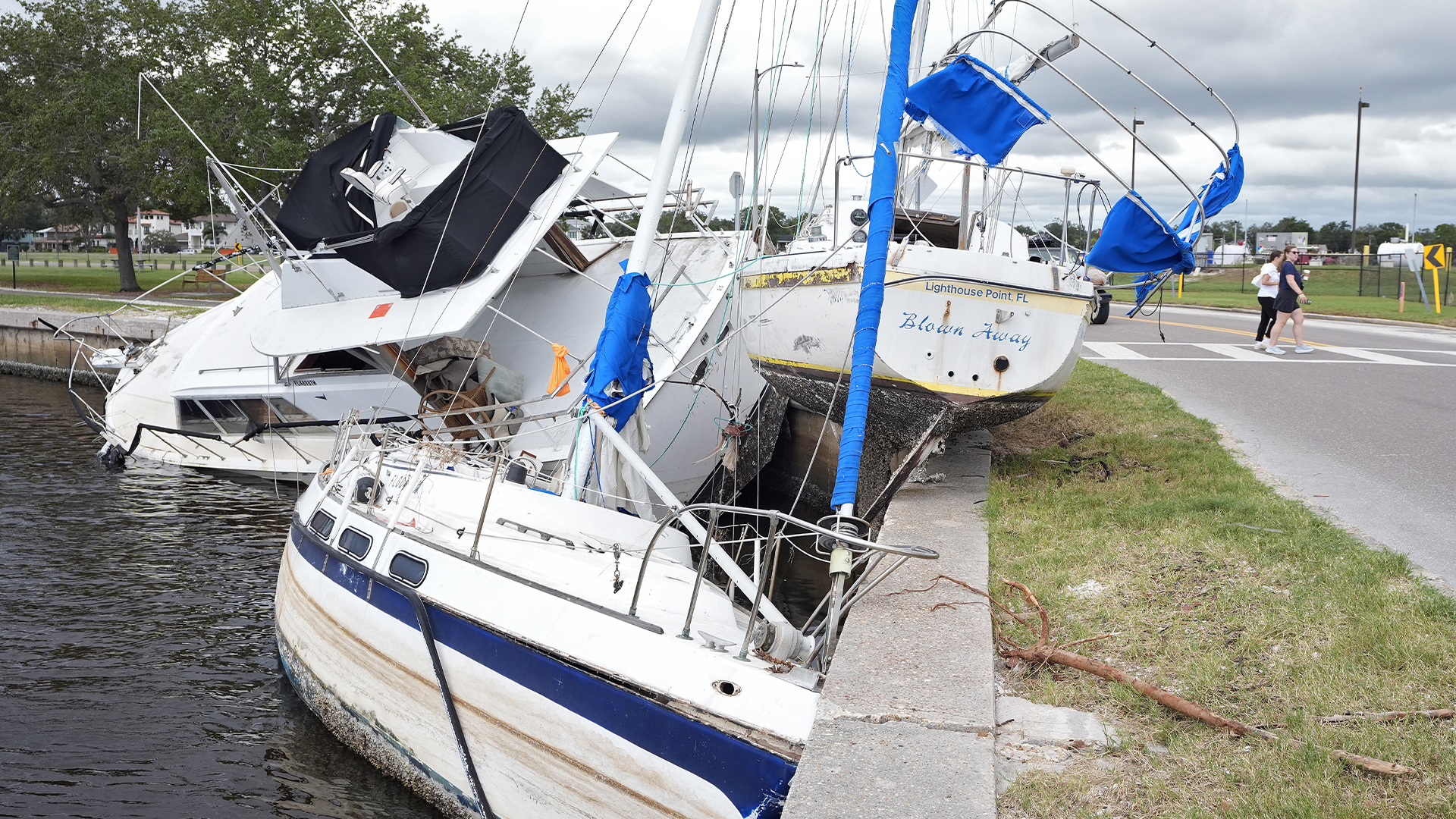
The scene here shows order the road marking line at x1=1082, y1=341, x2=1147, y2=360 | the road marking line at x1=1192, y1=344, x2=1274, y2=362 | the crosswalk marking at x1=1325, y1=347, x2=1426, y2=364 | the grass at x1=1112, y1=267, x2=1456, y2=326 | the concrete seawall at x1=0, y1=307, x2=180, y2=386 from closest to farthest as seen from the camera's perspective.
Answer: the crosswalk marking at x1=1325, y1=347, x2=1426, y2=364, the road marking line at x1=1192, y1=344, x2=1274, y2=362, the road marking line at x1=1082, y1=341, x2=1147, y2=360, the grass at x1=1112, y1=267, x2=1456, y2=326, the concrete seawall at x1=0, y1=307, x2=180, y2=386

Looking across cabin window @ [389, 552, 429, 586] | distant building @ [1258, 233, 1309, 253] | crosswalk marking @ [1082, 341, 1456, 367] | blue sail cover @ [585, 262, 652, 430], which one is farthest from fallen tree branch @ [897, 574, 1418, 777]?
distant building @ [1258, 233, 1309, 253]

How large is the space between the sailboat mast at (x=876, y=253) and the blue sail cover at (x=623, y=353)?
5.30ft

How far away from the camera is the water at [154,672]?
628cm

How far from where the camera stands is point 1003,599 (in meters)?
5.28

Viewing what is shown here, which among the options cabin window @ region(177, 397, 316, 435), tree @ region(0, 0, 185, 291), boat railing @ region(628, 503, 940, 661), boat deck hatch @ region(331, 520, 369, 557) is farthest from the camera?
tree @ region(0, 0, 185, 291)

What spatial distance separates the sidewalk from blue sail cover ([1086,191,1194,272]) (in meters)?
2.56

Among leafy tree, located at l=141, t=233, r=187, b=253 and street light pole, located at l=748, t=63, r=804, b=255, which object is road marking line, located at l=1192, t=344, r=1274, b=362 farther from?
leafy tree, located at l=141, t=233, r=187, b=253

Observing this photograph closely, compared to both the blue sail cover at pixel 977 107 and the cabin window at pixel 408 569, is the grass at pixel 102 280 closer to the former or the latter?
the cabin window at pixel 408 569

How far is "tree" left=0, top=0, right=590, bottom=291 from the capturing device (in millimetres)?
27078

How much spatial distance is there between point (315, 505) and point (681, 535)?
8.14ft

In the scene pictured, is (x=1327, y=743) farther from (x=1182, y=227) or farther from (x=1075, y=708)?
(x=1182, y=227)

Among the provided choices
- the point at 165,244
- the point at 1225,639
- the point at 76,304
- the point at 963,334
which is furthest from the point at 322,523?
the point at 165,244

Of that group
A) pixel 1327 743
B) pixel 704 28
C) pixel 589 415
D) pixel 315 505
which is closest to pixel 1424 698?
pixel 1327 743

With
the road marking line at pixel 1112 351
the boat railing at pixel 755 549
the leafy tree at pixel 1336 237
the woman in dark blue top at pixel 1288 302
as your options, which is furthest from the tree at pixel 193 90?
the leafy tree at pixel 1336 237
